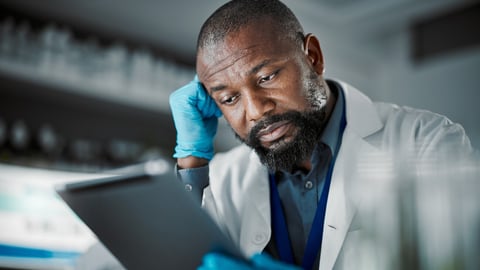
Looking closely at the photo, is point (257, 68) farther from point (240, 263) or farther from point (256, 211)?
point (240, 263)

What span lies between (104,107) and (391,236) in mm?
2442

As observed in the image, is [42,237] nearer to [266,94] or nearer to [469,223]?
[266,94]

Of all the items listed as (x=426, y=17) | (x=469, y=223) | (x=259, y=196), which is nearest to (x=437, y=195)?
(x=469, y=223)

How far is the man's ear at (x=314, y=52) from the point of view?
117 centimetres

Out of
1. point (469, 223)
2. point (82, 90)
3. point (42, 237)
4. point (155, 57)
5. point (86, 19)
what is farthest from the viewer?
point (155, 57)

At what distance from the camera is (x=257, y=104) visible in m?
1.11

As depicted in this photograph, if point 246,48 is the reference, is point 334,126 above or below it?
below

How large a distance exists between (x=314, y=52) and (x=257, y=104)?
0.69ft

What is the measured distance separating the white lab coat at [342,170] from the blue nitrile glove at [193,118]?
0.41 feet

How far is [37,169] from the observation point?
7.73 feet

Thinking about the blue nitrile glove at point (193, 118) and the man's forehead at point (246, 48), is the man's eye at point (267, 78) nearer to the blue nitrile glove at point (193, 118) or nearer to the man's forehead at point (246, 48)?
the man's forehead at point (246, 48)

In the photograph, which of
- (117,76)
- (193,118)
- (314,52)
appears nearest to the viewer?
(314,52)

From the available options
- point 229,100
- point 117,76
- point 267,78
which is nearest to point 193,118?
point 229,100

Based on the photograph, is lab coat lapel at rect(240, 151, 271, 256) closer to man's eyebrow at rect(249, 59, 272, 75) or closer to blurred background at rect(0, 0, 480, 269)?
man's eyebrow at rect(249, 59, 272, 75)
